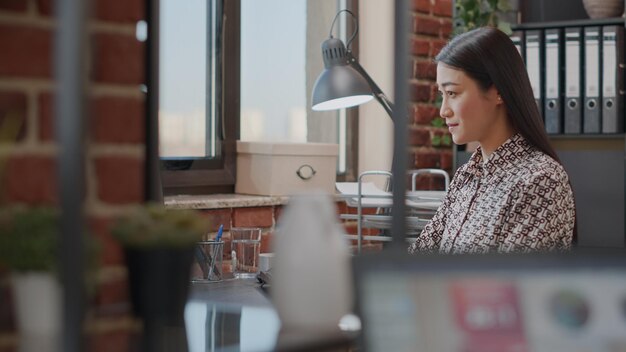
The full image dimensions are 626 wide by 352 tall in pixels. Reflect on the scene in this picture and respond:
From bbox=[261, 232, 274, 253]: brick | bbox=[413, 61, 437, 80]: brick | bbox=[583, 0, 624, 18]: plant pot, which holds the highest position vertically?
bbox=[583, 0, 624, 18]: plant pot

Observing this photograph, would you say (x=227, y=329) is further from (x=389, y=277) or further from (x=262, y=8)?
(x=262, y=8)

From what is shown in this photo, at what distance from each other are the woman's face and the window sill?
86 centimetres

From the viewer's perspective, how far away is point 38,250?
2.73 feet

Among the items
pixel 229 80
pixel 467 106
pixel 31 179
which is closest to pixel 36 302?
pixel 31 179

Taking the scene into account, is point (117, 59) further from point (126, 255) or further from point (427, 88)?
point (427, 88)

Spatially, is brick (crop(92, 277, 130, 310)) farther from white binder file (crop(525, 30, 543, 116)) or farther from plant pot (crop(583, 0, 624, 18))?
plant pot (crop(583, 0, 624, 18))

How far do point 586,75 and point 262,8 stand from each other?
1129 mm

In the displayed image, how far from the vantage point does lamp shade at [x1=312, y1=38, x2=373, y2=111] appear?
8.74ft

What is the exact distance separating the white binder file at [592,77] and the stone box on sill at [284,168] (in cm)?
90

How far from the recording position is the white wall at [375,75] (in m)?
3.70

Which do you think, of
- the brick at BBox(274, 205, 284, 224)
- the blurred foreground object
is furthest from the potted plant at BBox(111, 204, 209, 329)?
the brick at BBox(274, 205, 284, 224)

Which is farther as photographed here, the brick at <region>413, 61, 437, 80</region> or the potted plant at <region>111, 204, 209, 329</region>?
the brick at <region>413, 61, 437, 80</region>

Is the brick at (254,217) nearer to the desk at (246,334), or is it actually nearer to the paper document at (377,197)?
the paper document at (377,197)

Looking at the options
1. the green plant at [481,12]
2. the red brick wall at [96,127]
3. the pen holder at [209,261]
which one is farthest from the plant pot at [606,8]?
the red brick wall at [96,127]
